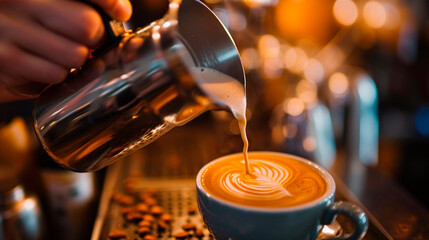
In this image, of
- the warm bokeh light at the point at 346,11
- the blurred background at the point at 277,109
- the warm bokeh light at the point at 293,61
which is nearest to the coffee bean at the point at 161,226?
the blurred background at the point at 277,109

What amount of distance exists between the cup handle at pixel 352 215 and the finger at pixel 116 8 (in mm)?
367

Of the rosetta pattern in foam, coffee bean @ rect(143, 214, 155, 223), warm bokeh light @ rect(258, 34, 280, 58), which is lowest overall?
coffee bean @ rect(143, 214, 155, 223)

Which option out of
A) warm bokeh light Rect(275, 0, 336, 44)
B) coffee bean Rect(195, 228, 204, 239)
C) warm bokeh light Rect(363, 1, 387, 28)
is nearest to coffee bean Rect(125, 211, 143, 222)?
coffee bean Rect(195, 228, 204, 239)

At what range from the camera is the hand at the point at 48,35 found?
0.40m

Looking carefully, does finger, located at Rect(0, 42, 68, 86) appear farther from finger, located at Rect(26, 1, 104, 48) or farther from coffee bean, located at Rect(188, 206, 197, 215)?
coffee bean, located at Rect(188, 206, 197, 215)

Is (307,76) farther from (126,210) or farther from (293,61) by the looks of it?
(126,210)

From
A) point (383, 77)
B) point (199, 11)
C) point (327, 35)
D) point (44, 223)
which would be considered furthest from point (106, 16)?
point (383, 77)

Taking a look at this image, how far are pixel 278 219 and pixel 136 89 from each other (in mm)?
241

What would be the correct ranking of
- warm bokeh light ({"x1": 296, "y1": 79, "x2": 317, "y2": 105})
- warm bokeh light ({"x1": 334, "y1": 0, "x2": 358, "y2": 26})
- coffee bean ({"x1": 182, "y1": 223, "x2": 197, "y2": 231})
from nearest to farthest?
1. coffee bean ({"x1": 182, "y1": 223, "x2": 197, "y2": 231})
2. warm bokeh light ({"x1": 296, "y1": 79, "x2": 317, "y2": 105})
3. warm bokeh light ({"x1": 334, "y1": 0, "x2": 358, "y2": 26})

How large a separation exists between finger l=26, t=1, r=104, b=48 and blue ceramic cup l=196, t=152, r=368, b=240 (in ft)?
0.86

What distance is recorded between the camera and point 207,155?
3.28ft

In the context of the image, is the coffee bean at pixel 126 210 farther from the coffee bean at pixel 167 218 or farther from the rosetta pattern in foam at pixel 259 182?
the rosetta pattern in foam at pixel 259 182

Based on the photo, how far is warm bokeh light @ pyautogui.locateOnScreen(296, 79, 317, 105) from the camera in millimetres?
1086

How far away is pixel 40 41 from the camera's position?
0.41m
